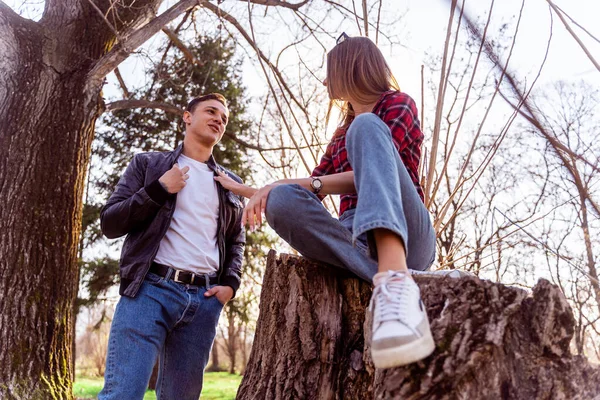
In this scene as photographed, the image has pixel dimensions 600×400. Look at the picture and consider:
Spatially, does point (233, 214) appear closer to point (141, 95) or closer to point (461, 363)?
point (461, 363)

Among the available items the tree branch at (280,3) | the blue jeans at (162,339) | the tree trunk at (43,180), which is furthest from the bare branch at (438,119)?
the tree branch at (280,3)

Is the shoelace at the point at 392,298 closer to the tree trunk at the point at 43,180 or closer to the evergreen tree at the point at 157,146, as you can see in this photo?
the tree trunk at the point at 43,180

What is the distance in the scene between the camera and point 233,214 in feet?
8.80

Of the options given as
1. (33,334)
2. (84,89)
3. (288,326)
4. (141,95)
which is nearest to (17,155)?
(84,89)

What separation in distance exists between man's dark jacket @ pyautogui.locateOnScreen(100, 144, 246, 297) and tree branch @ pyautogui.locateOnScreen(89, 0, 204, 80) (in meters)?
1.80

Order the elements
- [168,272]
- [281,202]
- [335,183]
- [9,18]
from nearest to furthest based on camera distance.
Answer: [281,202]
[335,183]
[168,272]
[9,18]

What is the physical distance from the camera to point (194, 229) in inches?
97.7

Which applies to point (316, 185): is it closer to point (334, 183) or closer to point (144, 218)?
point (334, 183)

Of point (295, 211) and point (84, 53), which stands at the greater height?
point (84, 53)

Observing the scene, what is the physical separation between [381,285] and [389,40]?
3490mm

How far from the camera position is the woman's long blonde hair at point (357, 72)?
2039 millimetres

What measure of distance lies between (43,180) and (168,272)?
193 cm

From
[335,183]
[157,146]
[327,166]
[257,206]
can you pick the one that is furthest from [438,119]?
[157,146]

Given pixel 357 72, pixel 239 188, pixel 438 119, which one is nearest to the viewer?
pixel 357 72
